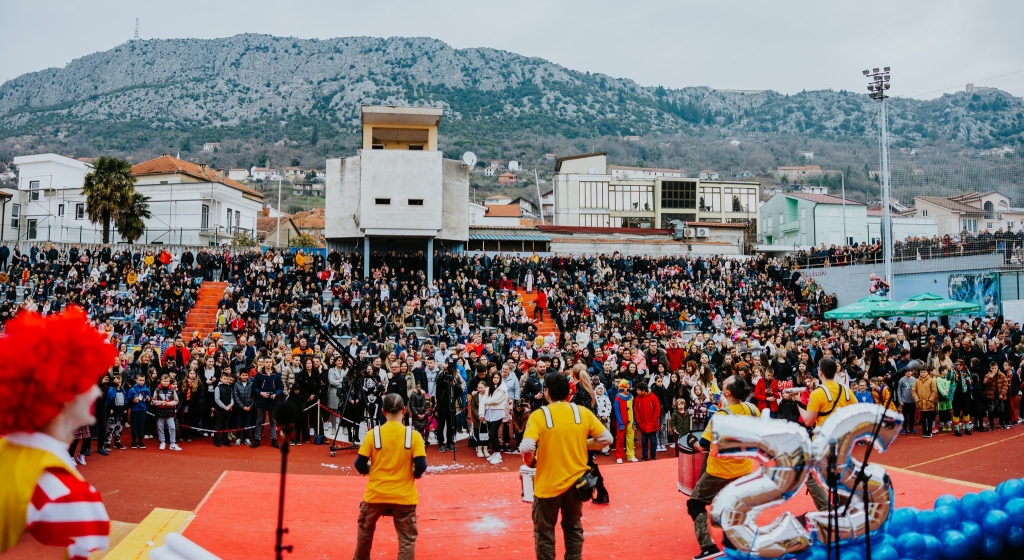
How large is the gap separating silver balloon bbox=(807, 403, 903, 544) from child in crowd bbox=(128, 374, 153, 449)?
35.9 feet

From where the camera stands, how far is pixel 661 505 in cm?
850

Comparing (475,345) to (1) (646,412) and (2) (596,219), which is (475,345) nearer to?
(1) (646,412)

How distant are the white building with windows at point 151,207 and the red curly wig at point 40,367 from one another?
3734 cm

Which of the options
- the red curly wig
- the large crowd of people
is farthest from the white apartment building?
the red curly wig

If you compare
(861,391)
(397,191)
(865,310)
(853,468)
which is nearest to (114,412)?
(853,468)

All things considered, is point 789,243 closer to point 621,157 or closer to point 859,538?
point 859,538

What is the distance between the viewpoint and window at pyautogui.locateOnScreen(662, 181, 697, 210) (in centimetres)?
5850

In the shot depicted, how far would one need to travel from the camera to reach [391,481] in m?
5.91

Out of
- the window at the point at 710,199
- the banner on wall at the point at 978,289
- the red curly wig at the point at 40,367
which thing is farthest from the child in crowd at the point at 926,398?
the window at the point at 710,199

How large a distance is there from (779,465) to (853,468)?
0.66 m

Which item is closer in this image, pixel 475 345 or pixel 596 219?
pixel 475 345

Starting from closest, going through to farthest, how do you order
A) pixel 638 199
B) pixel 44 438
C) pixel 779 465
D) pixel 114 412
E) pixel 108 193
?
pixel 44 438
pixel 779 465
pixel 114 412
pixel 108 193
pixel 638 199

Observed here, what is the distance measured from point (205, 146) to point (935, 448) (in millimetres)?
125505

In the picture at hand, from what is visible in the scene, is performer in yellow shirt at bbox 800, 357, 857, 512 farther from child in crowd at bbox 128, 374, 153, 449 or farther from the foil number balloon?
child in crowd at bbox 128, 374, 153, 449
